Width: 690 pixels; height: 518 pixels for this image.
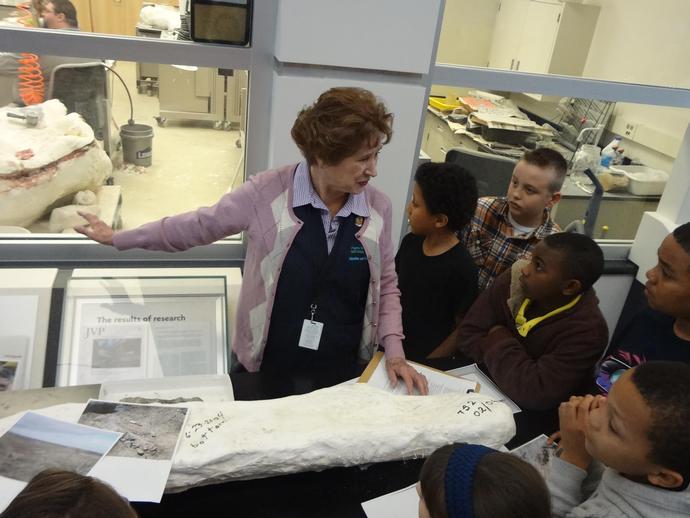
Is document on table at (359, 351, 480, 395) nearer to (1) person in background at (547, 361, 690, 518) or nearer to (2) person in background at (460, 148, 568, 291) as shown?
(1) person in background at (547, 361, 690, 518)

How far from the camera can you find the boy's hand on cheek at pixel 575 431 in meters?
1.05

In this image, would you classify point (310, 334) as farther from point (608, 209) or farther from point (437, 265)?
point (608, 209)

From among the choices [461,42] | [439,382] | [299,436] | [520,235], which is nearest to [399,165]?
[520,235]

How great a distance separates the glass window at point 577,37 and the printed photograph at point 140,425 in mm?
2896

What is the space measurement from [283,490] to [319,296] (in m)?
0.49

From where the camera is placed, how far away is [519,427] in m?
1.29

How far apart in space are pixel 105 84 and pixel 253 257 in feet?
3.60

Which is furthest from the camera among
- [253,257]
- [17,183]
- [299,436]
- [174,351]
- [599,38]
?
[599,38]

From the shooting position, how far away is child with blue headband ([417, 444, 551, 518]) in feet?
2.30

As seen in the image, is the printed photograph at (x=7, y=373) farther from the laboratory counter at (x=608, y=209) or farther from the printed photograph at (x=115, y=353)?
the laboratory counter at (x=608, y=209)

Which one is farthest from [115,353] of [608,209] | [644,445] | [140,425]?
[608,209]

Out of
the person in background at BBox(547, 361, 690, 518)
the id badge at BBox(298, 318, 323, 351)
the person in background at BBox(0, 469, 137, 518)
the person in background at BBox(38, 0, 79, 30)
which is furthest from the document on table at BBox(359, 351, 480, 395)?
the person in background at BBox(38, 0, 79, 30)

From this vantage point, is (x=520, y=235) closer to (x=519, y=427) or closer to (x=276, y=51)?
(x=519, y=427)

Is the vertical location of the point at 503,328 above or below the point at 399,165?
below
